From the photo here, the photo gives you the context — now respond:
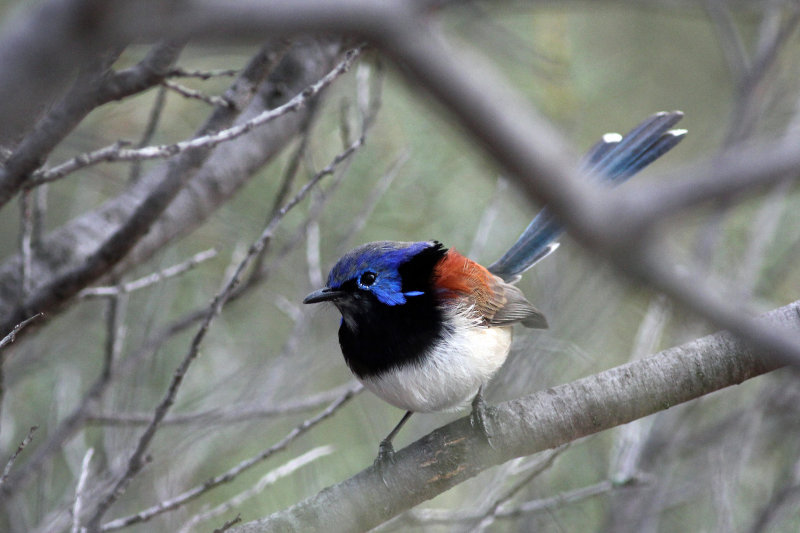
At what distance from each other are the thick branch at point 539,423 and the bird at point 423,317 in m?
0.20

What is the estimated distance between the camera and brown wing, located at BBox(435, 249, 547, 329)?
11.4 feet

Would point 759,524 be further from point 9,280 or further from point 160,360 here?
point 160,360

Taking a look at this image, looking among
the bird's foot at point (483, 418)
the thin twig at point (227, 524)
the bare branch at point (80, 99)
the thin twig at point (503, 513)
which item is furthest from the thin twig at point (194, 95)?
the thin twig at point (503, 513)

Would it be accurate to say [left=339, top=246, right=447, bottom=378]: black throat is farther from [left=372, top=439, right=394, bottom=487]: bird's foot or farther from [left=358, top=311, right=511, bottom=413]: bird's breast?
[left=372, top=439, right=394, bottom=487]: bird's foot

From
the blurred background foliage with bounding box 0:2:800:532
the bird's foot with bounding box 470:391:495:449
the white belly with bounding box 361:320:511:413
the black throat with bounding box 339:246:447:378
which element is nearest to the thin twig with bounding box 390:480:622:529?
the blurred background foliage with bounding box 0:2:800:532

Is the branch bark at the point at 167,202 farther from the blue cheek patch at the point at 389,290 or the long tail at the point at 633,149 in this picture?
the long tail at the point at 633,149

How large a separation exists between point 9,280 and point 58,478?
2185 mm

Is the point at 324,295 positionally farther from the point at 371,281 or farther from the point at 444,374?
the point at 444,374

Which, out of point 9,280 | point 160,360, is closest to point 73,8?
point 9,280

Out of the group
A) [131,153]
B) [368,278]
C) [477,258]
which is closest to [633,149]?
[477,258]

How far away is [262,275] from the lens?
3.53m

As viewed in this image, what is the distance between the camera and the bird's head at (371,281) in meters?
3.34

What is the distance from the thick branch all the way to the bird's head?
2.45 feet

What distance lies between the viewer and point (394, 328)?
3283 mm
